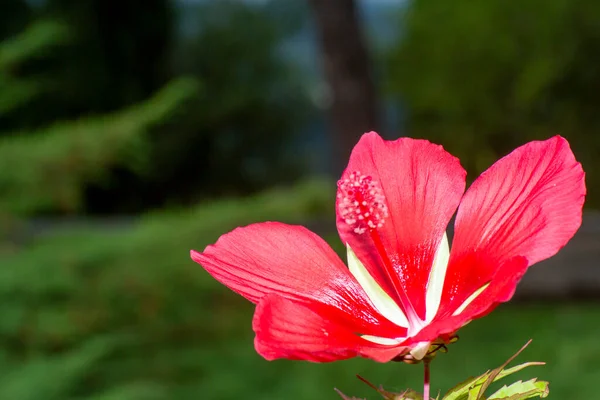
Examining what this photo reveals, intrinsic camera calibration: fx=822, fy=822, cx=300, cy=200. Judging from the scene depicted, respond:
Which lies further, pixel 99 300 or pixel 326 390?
pixel 326 390

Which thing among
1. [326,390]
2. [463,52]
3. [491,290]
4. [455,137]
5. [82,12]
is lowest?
[491,290]

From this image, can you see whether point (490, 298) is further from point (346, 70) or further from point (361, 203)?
point (346, 70)

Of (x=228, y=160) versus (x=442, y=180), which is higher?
(x=228, y=160)

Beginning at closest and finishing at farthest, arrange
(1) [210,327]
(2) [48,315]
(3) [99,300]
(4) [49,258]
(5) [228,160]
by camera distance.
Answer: (4) [49,258]
(2) [48,315]
(3) [99,300]
(1) [210,327]
(5) [228,160]

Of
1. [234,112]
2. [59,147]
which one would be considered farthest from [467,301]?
[234,112]

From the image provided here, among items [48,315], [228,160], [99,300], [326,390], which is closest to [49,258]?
[48,315]

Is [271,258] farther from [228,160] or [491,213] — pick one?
[228,160]
